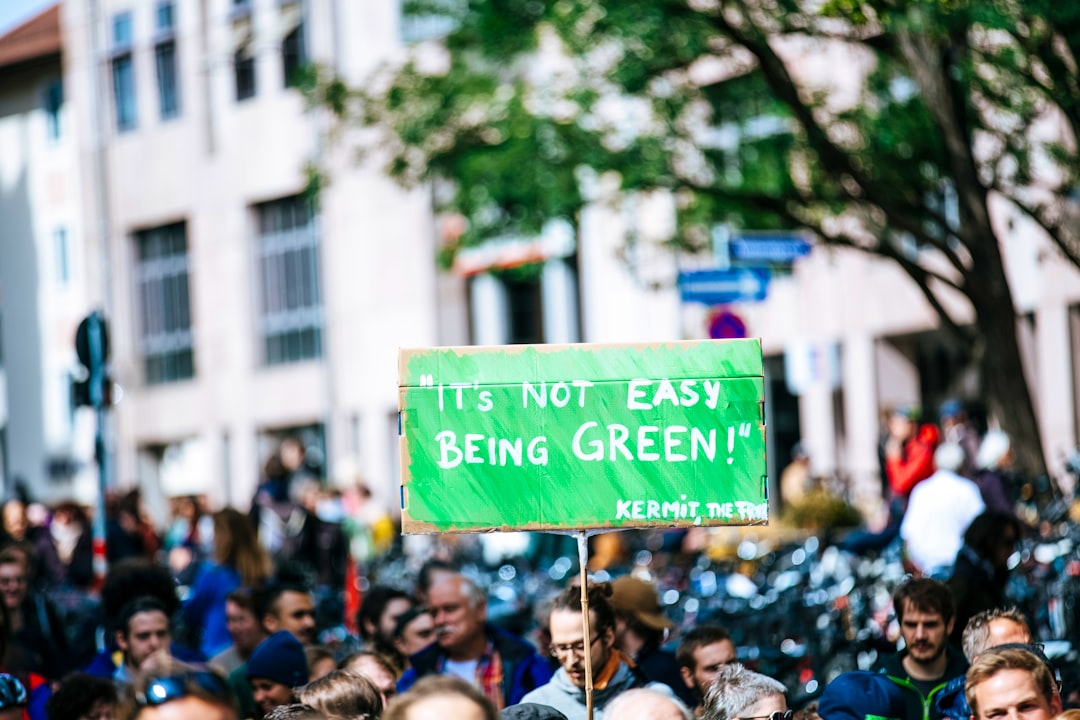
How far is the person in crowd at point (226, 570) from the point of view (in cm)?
1141

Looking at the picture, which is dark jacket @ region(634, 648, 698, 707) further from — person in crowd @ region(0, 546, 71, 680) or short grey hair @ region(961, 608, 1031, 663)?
person in crowd @ region(0, 546, 71, 680)

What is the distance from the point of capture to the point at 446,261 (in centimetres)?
2173

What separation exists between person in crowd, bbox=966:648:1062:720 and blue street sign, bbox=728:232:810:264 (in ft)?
31.9

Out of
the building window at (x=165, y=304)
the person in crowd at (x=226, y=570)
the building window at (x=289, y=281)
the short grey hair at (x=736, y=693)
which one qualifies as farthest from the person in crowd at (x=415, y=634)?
the building window at (x=165, y=304)

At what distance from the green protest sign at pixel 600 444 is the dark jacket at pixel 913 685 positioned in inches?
30.8

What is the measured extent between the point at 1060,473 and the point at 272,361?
23.0 meters

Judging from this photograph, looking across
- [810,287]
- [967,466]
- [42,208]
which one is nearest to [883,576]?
[967,466]

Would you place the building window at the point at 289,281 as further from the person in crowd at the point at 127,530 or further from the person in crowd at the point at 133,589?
the person in crowd at the point at 133,589

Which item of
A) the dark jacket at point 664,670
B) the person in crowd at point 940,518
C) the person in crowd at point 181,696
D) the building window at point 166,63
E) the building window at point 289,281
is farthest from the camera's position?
the building window at point 166,63

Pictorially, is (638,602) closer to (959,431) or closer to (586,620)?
(586,620)

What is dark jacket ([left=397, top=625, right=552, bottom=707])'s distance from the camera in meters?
8.57

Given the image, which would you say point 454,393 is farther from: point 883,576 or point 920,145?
point 920,145

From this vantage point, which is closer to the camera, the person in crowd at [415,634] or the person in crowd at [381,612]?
the person in crowd at [415,634]

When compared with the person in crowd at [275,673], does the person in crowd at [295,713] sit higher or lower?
higher
